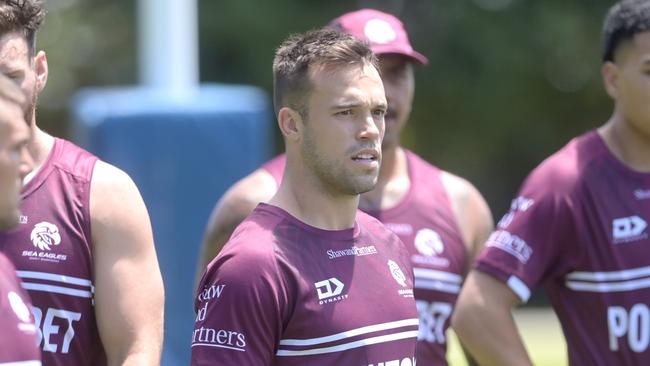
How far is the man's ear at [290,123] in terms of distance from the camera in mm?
4398

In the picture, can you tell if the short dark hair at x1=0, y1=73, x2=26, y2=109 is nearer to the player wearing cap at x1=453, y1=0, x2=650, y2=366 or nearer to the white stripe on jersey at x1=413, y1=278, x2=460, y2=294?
the player wearing cap at x1=453, y1=0, x2=650, y2=366

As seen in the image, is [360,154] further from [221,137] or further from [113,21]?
[113,21]

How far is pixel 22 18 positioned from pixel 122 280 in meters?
0.83

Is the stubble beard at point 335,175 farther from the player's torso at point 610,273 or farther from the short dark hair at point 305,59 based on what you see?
the player's torso at point 610,273

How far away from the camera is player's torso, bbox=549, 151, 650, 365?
5074 mm

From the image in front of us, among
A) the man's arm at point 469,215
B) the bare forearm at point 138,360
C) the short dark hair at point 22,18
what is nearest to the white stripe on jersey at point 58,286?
the bare forearm at point 138,360

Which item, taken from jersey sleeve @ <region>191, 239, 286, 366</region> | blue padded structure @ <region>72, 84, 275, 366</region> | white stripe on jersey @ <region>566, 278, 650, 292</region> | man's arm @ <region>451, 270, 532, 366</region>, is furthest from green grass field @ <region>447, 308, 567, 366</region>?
jersey sleeve @ <region>191, 239, 286, 366</region>

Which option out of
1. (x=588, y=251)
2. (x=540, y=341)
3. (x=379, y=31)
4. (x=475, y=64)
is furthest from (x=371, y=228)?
(x=475, y=64)

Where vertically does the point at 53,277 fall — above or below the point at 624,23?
below

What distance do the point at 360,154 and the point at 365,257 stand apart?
0.32 meters

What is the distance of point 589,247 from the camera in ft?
16.8

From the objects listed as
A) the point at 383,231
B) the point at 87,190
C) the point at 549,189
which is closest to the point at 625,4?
the point at 549,189

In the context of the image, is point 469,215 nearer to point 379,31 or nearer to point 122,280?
point 379,31

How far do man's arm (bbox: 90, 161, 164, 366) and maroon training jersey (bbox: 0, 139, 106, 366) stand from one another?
36 millimetres
